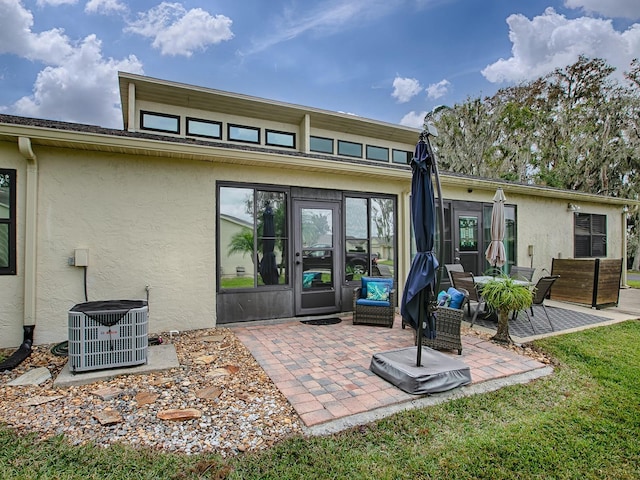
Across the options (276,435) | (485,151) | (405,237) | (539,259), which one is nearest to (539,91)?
(485,151)

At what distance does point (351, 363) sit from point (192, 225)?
3213 millimetres

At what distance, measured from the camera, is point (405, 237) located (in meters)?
6.90

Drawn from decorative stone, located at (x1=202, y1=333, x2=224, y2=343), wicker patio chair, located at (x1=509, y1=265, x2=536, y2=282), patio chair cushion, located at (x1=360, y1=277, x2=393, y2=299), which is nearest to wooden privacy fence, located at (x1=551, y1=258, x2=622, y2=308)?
wicker patio chair, located at (x1=509, y1=265, x2=536, y2=282)

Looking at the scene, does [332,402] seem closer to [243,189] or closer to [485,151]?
[243,189]

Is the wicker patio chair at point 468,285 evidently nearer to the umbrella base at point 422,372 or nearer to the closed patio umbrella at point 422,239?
the umbrella base at point 422,372

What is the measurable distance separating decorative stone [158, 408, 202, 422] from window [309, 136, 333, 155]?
9.12 meters

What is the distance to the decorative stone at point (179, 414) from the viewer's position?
263 centimetres

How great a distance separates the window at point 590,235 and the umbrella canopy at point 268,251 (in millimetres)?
9343

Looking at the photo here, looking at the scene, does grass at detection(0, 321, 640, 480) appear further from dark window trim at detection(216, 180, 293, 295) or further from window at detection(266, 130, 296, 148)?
window at detection(266, 130, 296, 148)

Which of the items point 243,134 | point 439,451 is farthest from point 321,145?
point 439,451

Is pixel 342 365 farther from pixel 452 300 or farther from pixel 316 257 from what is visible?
pixel 316 257

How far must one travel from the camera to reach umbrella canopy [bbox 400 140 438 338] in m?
3.22

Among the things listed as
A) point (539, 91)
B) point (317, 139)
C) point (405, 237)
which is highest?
point (539, 91)

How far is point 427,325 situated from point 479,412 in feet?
2.82
